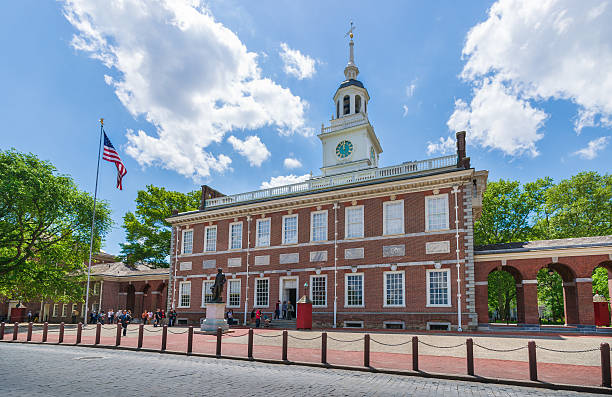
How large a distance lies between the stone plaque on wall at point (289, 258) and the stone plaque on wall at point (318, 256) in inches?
45.9

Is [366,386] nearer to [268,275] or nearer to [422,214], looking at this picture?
[422,214]

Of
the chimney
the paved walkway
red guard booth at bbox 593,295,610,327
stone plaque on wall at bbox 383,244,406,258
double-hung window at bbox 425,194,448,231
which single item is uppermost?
the chimney

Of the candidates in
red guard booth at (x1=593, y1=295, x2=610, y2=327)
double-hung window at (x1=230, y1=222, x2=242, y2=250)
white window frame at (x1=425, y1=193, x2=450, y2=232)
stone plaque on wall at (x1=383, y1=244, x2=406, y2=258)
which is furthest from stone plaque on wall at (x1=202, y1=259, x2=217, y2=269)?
red guard booth at (x1=593, y1=295, x2=610, y2=327)

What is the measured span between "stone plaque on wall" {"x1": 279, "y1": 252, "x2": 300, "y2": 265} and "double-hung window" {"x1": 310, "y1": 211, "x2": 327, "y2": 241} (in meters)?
1.66

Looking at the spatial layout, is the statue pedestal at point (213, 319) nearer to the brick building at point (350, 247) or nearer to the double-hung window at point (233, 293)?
the brick building at point (350, 247)

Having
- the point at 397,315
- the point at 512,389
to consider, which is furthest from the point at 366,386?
the point at 397,315

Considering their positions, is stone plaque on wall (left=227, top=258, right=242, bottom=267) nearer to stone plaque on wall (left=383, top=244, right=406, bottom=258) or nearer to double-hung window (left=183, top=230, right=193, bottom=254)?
double-hung window (left=183, top=230, right=193, bottom=254)

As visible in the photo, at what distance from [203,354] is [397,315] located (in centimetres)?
1340

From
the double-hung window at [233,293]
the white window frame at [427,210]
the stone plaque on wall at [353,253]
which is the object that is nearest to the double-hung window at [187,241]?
the double-hung window at [233,293]

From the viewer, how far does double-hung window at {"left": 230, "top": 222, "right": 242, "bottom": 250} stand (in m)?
32.1

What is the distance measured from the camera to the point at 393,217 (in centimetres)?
2611

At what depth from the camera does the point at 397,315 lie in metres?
24.3

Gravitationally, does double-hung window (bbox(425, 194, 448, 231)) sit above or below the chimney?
below

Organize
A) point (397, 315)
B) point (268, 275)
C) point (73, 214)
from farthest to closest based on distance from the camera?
point (73, 214) → point (268, 275) → point (397, 315)
